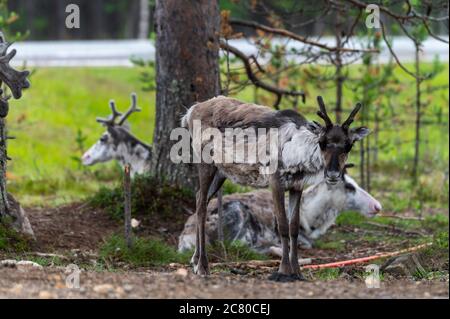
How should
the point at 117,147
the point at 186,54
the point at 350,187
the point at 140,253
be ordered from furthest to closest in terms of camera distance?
the point at 117,147 < the point at 350,187 < the point at 186,54 < the point at 140,253

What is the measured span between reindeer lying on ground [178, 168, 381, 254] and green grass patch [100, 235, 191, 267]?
437mm

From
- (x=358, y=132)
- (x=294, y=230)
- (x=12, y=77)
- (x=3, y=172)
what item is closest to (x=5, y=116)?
(x=3, y=172)

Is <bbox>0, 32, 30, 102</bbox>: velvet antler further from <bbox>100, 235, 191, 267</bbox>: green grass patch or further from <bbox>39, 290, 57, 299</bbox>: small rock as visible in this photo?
<bbox>39, 290, 57, 299</bbox>: small rock

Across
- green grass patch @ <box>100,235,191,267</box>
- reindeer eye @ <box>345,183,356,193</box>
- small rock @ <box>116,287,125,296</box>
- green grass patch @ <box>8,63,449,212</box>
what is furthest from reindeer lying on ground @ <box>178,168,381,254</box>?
small rock @ <box>116,287,125,296</box>

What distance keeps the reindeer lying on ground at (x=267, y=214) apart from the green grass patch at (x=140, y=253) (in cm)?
44

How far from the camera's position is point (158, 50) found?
11867 millimetres

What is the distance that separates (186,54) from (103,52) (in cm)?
1631

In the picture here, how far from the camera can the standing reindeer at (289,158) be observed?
8.12 meters

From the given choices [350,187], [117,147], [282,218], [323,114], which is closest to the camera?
[323,114]

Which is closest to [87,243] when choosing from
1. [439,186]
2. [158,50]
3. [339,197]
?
[158,50]

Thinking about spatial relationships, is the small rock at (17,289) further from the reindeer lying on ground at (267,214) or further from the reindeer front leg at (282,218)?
the reindeer lying on ground at (267,214)

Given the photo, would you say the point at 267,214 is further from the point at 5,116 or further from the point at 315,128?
the point at 315,128

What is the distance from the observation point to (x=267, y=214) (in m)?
11.6

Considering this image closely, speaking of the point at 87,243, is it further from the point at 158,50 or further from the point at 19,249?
the point at 158,50
